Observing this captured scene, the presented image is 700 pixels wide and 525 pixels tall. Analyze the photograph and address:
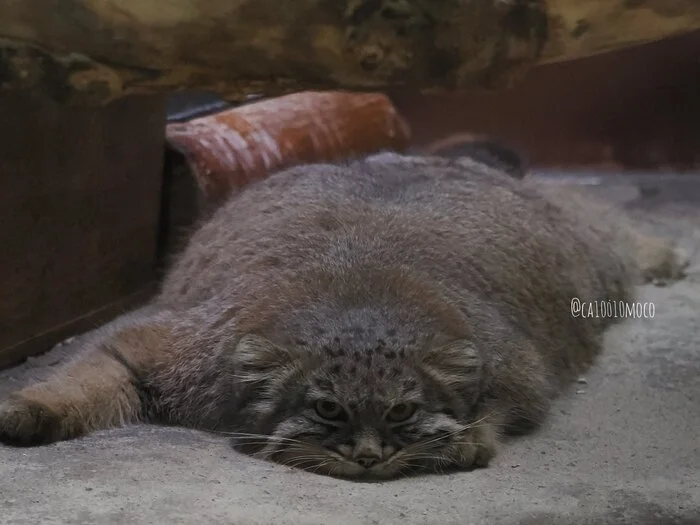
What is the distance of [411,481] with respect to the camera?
2.65 metres

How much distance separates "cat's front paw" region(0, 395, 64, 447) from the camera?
2723 mm

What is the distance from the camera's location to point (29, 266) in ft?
11.8

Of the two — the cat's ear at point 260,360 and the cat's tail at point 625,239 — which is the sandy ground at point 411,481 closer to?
the cat's ear at point 260,360

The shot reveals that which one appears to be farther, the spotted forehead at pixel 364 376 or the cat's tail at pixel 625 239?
the cat's tail at pixel 625 239

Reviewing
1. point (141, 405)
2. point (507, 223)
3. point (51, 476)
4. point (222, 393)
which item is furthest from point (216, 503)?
point (507, 223)

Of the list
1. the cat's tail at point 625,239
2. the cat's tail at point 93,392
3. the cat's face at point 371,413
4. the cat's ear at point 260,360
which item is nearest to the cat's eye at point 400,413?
the cat's face at point 371,413

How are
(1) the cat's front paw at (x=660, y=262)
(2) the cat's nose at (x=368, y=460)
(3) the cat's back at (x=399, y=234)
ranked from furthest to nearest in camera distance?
1. (1) the cat's front paw at (x=660, y=262)
2. (3) the cat's back at (x=399, y=234)
3. (2) the cat's nose at (x=368, y=460)

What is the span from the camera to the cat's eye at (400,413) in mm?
2703

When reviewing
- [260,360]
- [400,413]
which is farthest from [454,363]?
[260,360]

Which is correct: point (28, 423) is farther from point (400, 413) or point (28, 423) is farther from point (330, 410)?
point (400, 413)

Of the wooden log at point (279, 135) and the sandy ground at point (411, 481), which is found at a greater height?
the wooden log at point (279, 135)

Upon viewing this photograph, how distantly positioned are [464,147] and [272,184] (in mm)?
2641

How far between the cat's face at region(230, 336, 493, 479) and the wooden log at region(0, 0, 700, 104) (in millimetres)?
801

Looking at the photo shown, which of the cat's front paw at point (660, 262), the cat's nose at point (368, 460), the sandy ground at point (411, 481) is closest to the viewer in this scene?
the sandy ground at point (411, 481)
